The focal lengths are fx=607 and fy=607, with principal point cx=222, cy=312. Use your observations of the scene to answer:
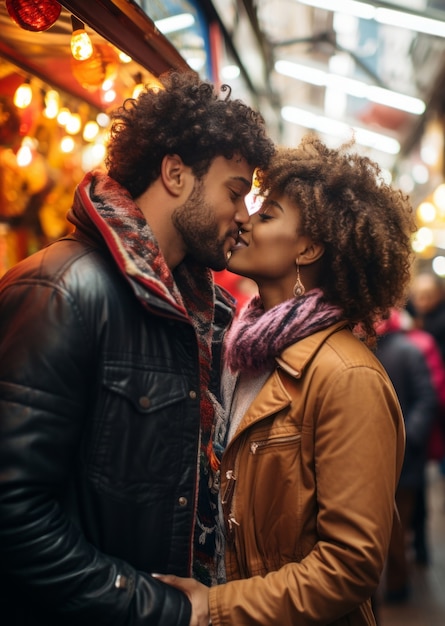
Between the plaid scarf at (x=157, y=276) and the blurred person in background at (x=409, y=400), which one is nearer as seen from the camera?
the plaid scarf at (x=157, y=276)

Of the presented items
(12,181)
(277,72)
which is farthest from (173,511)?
(277,72)

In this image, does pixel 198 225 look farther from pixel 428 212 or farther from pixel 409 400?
pixel 428 212

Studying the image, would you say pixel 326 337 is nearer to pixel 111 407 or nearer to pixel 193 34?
pixel 111 407

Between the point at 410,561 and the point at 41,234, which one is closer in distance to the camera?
the point at 41,234

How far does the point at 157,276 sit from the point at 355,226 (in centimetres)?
76

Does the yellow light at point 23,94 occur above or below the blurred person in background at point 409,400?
above

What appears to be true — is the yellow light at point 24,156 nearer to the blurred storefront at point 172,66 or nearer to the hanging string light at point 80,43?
the blurred storefront at point 172,66

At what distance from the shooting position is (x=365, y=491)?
170 centimetres

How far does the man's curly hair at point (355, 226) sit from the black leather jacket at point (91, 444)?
26.8 inches

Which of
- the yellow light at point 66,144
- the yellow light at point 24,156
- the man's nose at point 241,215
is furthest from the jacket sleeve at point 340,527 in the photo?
the yellow light at point 66,144

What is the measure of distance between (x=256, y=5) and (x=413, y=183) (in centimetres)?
725

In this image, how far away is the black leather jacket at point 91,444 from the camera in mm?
1438

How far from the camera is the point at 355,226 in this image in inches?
81.2

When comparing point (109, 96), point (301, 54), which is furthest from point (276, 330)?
point (301, 54)
